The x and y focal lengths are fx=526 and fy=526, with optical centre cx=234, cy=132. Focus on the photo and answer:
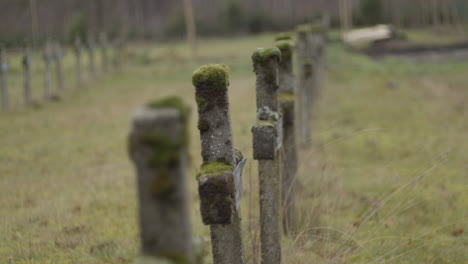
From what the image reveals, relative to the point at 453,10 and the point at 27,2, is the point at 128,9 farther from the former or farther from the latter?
the point at 453,10

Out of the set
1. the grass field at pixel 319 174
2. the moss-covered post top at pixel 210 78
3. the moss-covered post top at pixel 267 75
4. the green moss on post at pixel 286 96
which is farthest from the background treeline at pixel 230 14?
the moss-covered post top at pixel 210 78

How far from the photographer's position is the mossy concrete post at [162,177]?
5.10 ft

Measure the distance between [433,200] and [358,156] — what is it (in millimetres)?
2621

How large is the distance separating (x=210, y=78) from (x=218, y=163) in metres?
0.48

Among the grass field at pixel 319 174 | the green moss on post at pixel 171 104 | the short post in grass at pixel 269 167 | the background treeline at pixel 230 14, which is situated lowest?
the grass field at pixel 319 174

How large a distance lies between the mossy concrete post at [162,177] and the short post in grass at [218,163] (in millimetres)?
1034

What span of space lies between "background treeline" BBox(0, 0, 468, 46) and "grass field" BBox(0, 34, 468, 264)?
2351 cm

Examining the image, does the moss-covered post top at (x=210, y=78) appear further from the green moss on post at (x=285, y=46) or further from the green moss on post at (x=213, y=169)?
the green moss on post at (x=285, y=46)

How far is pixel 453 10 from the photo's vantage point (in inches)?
1688

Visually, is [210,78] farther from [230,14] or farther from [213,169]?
[230,14]

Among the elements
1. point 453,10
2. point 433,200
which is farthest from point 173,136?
point 453,10

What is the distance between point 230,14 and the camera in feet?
150

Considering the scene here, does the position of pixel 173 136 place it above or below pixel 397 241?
above

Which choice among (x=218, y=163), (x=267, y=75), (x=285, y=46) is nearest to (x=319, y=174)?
(x=285, y=46)
